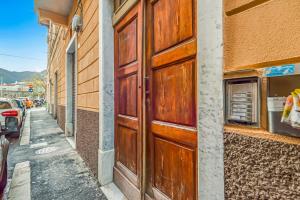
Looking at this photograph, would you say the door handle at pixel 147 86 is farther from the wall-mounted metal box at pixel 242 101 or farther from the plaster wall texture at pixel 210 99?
the wall-mounted metal box at pixel 242 101

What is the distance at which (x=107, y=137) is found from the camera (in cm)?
272

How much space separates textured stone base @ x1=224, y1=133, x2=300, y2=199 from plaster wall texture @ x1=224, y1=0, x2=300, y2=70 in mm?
365

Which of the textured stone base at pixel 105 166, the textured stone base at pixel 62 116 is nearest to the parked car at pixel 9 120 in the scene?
the textured stone base at pixel 62 116

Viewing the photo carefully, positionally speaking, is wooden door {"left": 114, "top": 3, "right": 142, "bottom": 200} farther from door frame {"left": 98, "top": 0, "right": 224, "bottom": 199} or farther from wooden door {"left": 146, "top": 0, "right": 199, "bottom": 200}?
door frame {"left": 98, "top": 0, "right": 224, "bottom": 199}

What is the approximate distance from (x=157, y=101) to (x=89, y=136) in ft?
6.91

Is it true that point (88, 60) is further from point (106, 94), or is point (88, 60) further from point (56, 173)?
point (56, 173)

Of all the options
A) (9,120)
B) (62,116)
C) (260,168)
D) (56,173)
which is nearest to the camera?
(260,168)

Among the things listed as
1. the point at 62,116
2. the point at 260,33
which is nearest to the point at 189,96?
the point at 260,33

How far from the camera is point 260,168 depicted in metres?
0.81

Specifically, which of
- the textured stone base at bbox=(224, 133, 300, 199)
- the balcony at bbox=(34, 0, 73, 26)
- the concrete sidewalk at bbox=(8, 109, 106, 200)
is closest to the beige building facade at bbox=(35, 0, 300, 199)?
the textured stone base at bbox=(224, 133, 300, 199)

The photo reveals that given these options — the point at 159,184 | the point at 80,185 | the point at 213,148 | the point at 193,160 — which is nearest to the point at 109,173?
the point at 80,185

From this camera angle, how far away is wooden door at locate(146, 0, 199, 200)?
137 centimetres

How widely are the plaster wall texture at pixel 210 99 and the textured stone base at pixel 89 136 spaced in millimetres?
2176

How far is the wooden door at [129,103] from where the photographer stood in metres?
2.12
